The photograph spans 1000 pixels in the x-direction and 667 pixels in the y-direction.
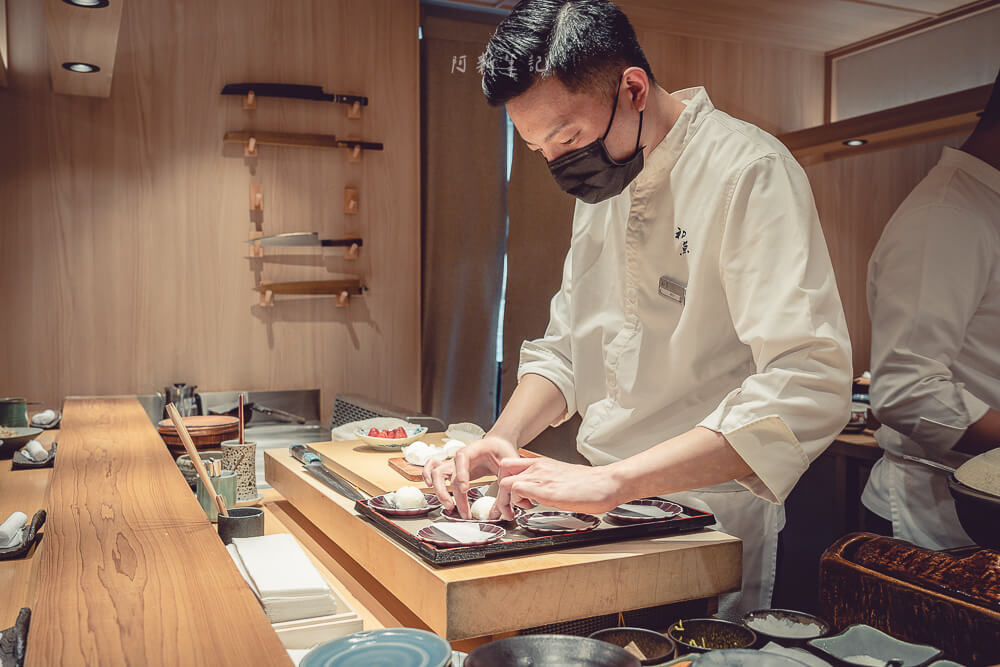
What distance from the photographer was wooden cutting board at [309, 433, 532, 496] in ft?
4.96

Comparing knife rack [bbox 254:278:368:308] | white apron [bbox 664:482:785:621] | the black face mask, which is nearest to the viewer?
the black face mask

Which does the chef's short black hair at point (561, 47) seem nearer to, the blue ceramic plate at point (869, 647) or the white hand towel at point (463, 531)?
the white hand towel at point (463, 531)

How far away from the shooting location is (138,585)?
1.00 m

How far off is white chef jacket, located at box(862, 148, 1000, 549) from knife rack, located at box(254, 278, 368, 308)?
240cm

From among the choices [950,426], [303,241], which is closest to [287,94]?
[303,241]

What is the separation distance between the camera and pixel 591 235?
1.68 metres

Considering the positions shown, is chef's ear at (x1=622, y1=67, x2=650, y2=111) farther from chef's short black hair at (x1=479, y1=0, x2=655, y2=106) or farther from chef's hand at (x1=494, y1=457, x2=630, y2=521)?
chef's hand at (x1=494, y1=457, x2=630, y2=521)

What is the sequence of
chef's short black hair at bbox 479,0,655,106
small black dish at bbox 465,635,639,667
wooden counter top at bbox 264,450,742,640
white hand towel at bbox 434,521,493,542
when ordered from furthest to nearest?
chef's short black hair at bbox 479,0,655,106 → white hand towel at bbox 434,521,493,542 → wooden counter top at bbox 264,450,742,640 → small black dish at bbox 465,635,639,667

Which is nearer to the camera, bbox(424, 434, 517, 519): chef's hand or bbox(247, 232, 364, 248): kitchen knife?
bbox(424, 434, 517, 519): chef's hand

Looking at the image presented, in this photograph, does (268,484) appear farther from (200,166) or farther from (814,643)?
(200,166)

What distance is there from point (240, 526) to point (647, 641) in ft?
2.48

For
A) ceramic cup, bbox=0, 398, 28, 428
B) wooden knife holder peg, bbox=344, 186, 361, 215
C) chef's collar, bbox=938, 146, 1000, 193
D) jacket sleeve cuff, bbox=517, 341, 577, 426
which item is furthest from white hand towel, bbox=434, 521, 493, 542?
wooden knife holder peg, bbox=344, 186, 361, 215

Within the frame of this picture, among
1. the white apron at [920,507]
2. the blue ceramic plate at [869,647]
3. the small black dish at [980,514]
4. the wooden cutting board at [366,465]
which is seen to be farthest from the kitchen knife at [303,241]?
the blue ceramic plate at [869,647]

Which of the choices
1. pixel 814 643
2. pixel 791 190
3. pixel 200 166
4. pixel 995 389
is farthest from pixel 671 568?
pixel 200 166
